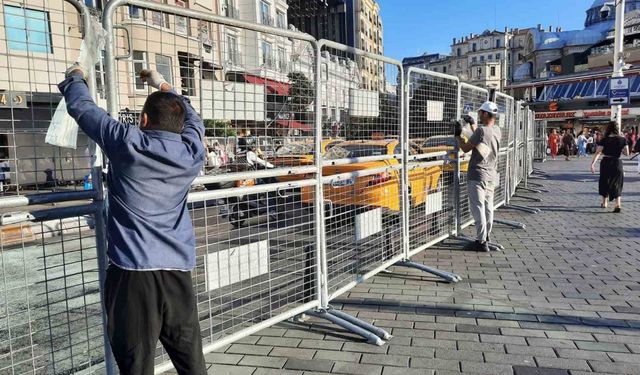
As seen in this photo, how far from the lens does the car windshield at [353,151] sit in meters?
4.60

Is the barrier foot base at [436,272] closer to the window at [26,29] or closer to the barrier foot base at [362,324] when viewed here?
the barrier foot base at [362,324]

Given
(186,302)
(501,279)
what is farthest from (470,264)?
(186,302)

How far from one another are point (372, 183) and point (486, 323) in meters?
1.82

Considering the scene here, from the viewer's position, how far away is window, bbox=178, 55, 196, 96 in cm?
306

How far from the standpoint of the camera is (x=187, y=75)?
308 centimetres

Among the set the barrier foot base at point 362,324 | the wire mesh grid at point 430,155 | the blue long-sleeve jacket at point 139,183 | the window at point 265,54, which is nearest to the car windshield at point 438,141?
the wire mesh grid at point 430,155

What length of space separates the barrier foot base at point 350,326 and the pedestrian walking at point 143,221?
177 cm

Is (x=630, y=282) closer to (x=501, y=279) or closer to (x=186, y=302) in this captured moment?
(x=501, y=279)

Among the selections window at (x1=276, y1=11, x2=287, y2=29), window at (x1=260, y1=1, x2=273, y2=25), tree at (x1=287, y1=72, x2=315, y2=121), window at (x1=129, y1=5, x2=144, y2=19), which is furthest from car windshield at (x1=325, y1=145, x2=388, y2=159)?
window at (x1=276, y1=11, x2=287, y2=29)

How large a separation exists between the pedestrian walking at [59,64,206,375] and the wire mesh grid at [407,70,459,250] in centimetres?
361

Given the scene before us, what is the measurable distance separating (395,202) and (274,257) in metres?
1.69

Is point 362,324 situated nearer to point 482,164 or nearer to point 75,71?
point 75,71

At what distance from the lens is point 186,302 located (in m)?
2.44

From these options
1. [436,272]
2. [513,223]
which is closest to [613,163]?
[513,223]
